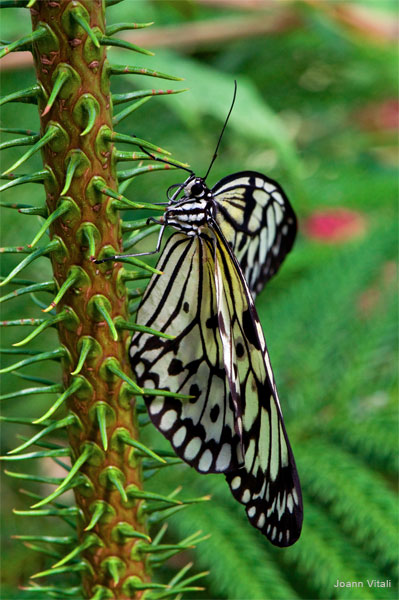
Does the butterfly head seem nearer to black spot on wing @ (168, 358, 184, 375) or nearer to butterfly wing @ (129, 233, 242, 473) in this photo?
butterfly wing @ (129, 233, 242, 473)

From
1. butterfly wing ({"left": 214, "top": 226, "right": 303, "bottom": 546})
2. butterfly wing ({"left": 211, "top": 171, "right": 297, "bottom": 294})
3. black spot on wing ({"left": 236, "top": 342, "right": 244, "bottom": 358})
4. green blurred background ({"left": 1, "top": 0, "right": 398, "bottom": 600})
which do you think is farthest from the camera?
green blurred background ({"left": 1, "top": 0, "right": 398, "bottom": 600})

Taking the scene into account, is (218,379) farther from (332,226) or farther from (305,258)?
(332,226)

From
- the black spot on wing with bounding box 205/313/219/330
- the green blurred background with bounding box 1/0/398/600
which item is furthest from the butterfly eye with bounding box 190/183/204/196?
the green blurred background with bounding box 1/0/398/600

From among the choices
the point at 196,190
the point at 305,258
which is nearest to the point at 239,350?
the point at 196,190

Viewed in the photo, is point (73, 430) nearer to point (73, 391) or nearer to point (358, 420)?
point (73, 391)

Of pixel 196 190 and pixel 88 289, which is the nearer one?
pixel 88 289

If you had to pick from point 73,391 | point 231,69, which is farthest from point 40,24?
point 231,69

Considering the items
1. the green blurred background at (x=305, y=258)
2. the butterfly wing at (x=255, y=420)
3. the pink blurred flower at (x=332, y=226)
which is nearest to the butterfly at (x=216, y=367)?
the butterfly wing at (x=255, y=420)
